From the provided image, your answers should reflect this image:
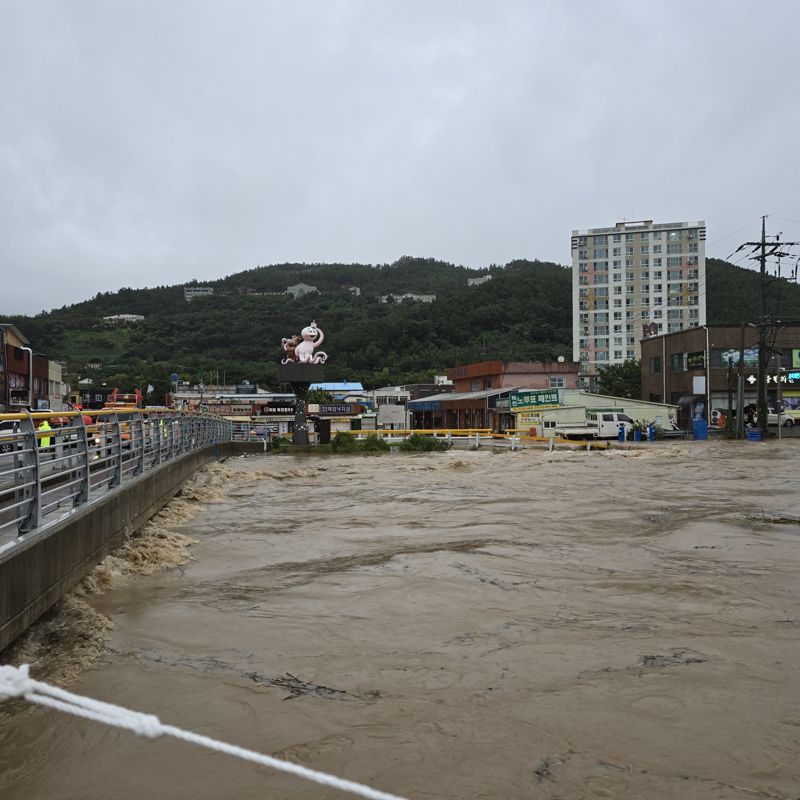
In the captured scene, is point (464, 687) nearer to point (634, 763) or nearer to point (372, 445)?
point (634, 763)

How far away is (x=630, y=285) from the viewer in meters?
122

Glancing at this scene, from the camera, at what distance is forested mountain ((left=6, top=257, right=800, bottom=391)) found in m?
118

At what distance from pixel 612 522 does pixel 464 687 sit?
7.76 meters

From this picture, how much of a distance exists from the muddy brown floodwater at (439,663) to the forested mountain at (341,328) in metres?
97.8

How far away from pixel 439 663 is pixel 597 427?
132ft

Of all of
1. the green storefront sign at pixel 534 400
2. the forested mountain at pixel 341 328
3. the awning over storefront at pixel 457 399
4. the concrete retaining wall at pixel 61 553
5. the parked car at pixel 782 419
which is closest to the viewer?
the concrete retaining wall at pixel 61 553

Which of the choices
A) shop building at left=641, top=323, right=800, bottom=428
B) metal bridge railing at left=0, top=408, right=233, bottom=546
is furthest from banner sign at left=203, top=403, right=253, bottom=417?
metal bridge railing at left=0, top=408, right=233, bottom=546

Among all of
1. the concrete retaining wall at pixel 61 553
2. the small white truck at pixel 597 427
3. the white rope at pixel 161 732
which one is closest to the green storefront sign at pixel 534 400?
the small white truck at pixel 597 427

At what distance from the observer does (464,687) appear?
4805mm

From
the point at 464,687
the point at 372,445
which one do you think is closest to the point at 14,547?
the point at 464,687

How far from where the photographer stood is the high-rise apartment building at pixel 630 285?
391 feet

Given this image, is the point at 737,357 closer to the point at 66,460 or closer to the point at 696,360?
the point at 696,360

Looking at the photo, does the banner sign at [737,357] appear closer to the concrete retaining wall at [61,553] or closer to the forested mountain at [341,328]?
the forested mountain at [341,328]

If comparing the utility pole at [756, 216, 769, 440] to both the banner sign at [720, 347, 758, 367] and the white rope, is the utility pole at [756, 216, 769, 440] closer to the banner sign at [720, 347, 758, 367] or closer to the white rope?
the banner sign at [720, 347, 758, 367]
